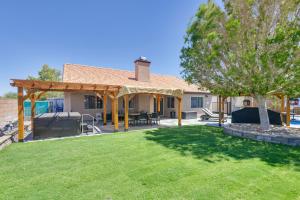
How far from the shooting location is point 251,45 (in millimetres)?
7906

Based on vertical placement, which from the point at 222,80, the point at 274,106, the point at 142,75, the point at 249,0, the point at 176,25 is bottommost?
the point at 274,106

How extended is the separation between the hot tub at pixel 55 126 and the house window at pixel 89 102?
550cm

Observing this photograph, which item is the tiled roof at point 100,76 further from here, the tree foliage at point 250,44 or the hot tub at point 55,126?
the tree foliage at point 250,44

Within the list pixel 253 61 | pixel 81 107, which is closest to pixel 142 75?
pixel 81 107

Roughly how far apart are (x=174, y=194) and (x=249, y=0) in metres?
8.38

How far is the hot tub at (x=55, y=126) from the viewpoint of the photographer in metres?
8.20

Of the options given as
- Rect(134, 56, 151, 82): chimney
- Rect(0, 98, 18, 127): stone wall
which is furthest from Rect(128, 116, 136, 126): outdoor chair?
Rect(0, 98, 18, 127): stone wall

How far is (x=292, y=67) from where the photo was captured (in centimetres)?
730

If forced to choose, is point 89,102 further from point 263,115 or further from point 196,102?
point 263,115

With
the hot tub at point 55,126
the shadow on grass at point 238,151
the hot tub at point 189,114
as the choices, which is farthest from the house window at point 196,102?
the hot tub at point 55,126

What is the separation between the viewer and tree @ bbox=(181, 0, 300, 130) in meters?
6.96

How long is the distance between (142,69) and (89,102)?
6691 millimetres

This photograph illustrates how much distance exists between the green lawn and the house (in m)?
6.18

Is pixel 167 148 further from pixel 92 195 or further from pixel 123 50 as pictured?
pixel 123 50
